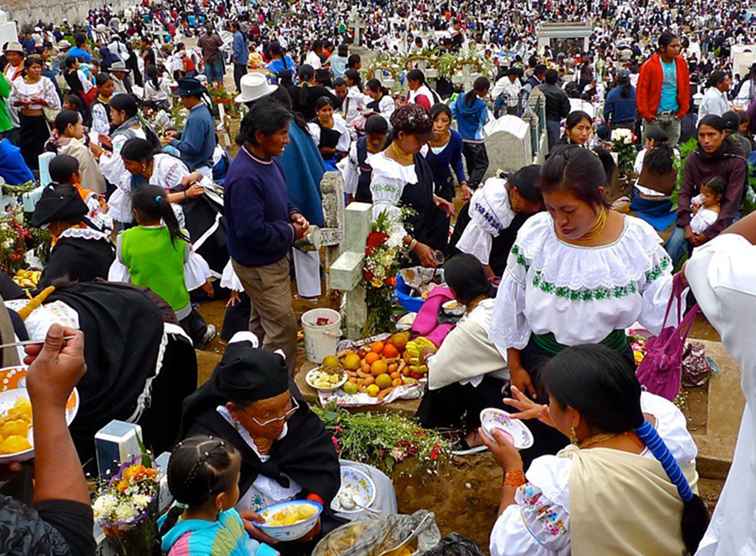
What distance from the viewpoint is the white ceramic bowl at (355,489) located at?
3.82m

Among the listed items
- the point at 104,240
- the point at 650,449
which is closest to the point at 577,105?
the point at 104,240

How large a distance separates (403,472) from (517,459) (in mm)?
1633

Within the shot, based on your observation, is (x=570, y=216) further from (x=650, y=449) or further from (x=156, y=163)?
(x=156, y=163)

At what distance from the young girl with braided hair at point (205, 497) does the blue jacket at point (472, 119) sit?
791 cm

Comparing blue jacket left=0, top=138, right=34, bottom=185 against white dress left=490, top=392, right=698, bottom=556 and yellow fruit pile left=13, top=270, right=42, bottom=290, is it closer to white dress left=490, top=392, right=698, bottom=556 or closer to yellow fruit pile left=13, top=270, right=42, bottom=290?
yellow fruit pile left=13, top=270, right=42, bottom=290

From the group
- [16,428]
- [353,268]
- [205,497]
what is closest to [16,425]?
[16,428]

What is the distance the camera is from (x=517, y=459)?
3.02 meters

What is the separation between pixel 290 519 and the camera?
3352 mm

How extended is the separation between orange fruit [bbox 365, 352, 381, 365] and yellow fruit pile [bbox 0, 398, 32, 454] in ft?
9.36

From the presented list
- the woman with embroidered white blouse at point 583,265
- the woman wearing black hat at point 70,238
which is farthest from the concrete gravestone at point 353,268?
the woman with embroidered white blouse at point 583,265

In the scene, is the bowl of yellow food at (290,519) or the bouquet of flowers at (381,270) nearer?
the bowl of yellow food at (290,519)

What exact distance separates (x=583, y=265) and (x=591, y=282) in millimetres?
81

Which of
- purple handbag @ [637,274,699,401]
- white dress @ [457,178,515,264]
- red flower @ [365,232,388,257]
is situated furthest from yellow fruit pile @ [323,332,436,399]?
purple handbag @ [637,274,699,401]

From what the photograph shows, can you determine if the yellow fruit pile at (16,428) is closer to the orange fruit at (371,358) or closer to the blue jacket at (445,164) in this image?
the orange fruit at (371,358)
